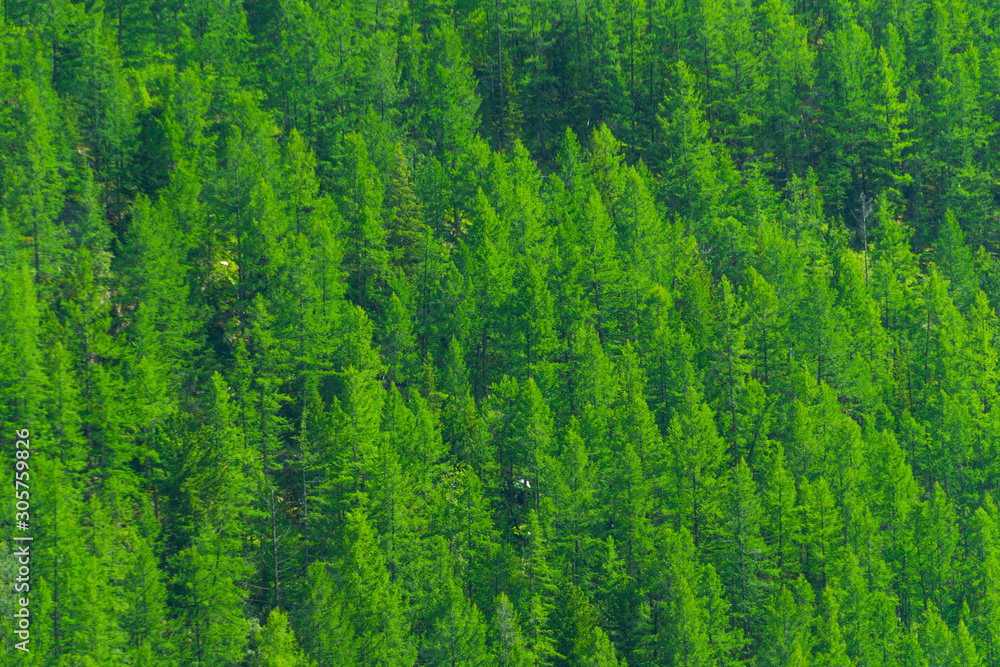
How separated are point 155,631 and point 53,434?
1142cm

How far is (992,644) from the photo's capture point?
65562 mm

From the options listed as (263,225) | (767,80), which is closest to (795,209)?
(767,80)

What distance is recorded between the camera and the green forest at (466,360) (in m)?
57.8

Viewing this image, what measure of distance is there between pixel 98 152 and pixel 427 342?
2419 cm

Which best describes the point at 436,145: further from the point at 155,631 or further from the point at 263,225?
the point at 155,631

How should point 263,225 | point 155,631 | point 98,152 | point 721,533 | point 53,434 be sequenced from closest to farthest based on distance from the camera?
point 155,631 → point 53,434 → point 721,533 → point 263,225 → point 98,152

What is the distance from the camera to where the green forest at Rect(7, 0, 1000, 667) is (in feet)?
190

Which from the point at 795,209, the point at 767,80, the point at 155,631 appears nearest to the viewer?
the point at 155,631

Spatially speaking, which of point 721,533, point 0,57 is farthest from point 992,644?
point 0,57

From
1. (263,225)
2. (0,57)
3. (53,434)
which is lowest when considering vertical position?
(53,434)

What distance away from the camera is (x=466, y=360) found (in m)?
73.4

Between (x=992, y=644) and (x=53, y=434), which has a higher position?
(x=53, y=434)

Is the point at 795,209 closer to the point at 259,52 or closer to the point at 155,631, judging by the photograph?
the point at 259,52

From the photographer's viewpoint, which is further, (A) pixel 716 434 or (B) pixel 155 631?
(A) pixel 716 434
